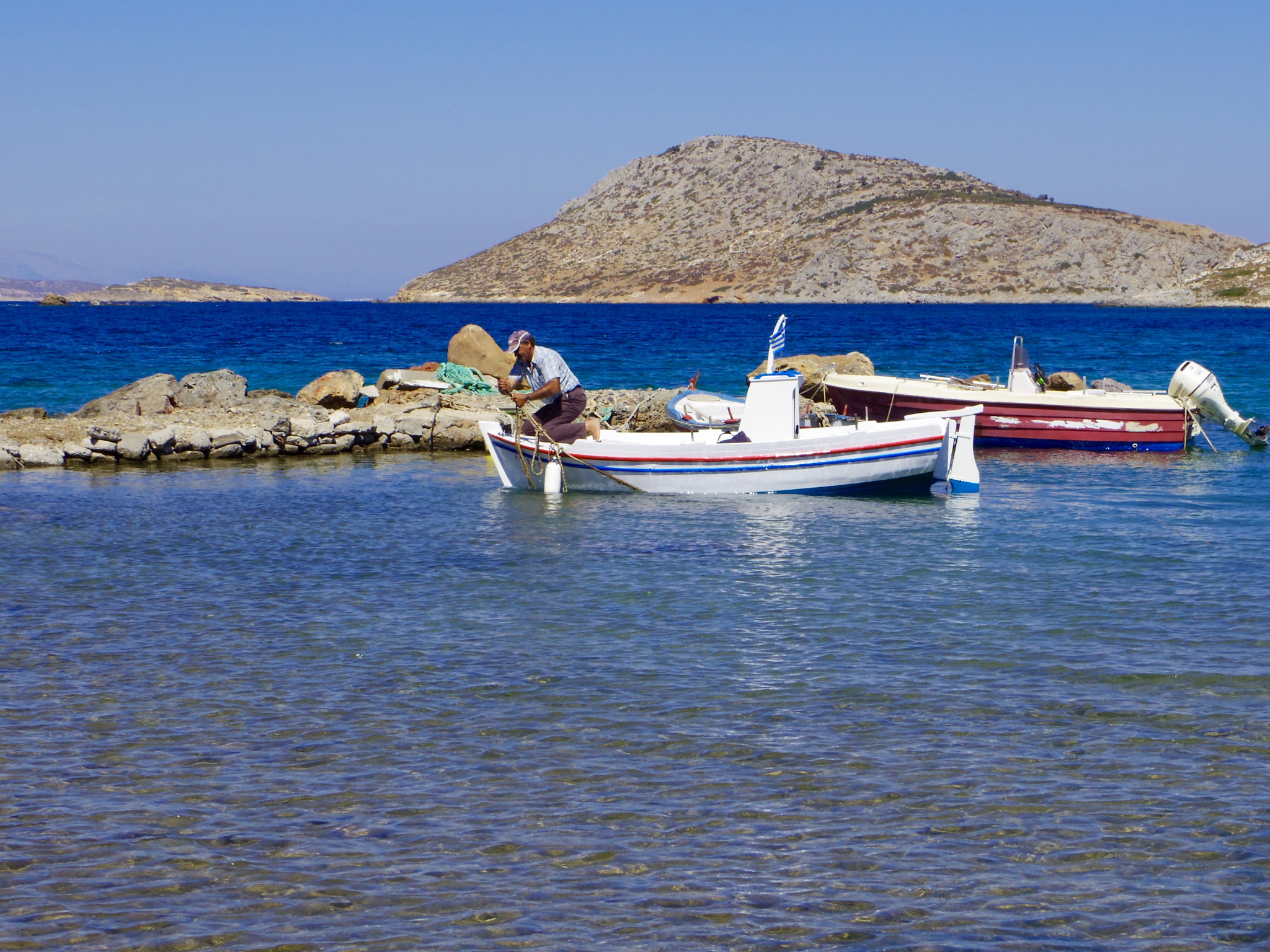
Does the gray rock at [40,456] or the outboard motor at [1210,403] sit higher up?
the outboard motor at [1210,403]

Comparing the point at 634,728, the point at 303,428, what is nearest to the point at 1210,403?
the point at 303,428

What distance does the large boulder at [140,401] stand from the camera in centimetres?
2681

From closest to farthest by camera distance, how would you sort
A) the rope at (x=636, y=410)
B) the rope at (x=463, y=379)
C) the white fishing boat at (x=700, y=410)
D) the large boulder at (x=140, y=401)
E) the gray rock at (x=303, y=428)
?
the white fishing boat at (x=700, y=410)
the gray rock at (x=303, y=428)
the rope at (x=636, y=410)
the large boulder at (x=140, y=401)
the rope at (x=463, y=379)

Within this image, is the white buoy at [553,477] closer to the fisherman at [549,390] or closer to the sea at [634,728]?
the fisherman at [549,390]

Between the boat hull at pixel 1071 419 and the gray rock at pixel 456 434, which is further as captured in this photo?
the boat hull at pixel 1071 419

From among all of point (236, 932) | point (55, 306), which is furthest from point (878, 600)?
point (55, 306)

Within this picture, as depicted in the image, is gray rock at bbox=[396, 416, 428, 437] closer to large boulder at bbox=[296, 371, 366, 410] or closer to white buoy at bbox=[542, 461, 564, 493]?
large boulder at bbox=[296, 371, 366, 410]

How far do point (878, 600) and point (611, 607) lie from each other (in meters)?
2.49

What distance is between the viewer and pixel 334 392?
92.8 ft

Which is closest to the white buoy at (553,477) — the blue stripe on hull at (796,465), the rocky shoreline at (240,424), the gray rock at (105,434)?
the blue stripe on hull at (796,465)

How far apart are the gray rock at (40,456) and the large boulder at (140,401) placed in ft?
14.9

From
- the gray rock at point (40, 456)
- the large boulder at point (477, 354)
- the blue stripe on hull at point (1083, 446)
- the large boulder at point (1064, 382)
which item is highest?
the large boulder at point (477, 354)

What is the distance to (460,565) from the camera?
13.1 metres

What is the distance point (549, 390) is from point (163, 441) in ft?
28.5
